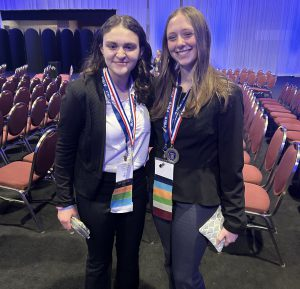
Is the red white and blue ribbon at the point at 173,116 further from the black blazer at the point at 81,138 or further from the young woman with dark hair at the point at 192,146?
the black blazer at the point at 81,138

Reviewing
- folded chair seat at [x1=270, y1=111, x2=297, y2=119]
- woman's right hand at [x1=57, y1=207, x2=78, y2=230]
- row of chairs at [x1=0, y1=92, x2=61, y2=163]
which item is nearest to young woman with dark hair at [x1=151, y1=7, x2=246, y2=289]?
woman's right hand at [x1=57, y1=207, x2=78, y2=230]

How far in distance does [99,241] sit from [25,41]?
13.2 m

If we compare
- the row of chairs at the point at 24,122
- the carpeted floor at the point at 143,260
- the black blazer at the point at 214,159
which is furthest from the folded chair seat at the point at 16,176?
the black blazer at the point at 214,159

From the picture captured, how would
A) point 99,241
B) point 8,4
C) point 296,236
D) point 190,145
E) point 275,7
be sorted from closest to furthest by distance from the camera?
1. point 190,145
2. point 99,241
3. point 296,236
4. point 275,7
5. point 8,4

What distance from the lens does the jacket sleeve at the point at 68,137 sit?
1164 mm

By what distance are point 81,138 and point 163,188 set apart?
16.0 inches

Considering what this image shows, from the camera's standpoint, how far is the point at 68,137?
1216mm

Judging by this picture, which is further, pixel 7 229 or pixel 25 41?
pixel 25 41

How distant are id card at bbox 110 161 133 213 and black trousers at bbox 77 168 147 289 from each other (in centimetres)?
2

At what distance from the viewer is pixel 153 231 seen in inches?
96.7

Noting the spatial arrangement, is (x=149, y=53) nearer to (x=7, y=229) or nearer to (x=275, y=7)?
(x=7, y=229)

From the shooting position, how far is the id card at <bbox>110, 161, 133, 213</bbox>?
1.26 m

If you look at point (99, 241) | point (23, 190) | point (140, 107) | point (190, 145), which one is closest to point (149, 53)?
point (140, 107)

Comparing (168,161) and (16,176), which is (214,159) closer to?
(168,161)
